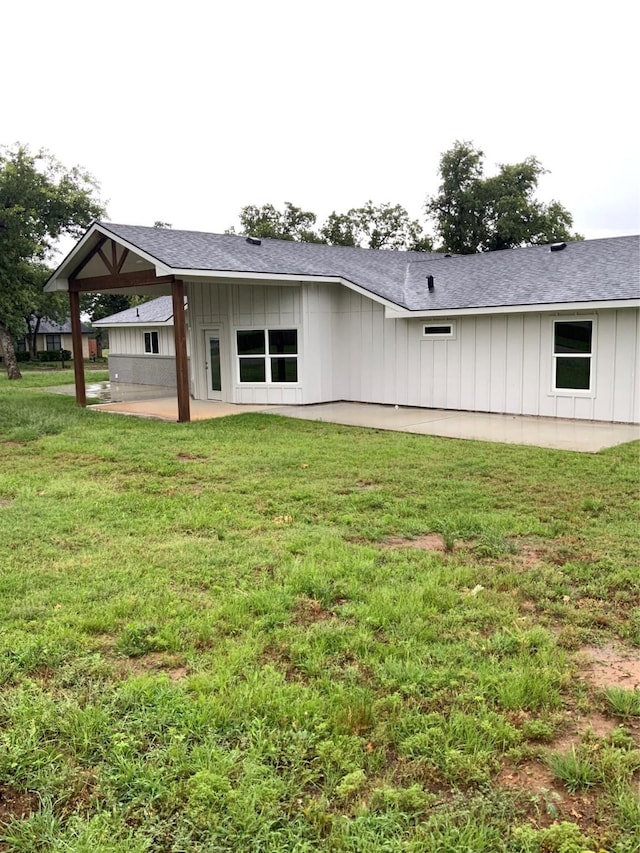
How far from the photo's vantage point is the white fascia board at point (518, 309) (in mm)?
11500

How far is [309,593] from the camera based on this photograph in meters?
4.39

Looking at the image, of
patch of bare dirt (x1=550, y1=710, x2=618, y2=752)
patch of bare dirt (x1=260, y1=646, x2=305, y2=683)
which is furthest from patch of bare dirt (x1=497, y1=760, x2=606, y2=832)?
patch of bare dirt (x1=260, y1=646, x2=305, y2=683)

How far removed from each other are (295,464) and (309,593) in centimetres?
443

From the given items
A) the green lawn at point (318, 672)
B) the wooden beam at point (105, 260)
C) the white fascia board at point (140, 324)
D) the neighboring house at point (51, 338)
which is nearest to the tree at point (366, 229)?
the white fascia board at point (140, 324)

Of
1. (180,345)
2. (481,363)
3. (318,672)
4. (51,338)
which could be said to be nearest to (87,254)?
(180,345)

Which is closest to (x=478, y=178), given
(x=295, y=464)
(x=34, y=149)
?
(x=34, y=149)

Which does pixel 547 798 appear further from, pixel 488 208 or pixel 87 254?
pixel 488 208

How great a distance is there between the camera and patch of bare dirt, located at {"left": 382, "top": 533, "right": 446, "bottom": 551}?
5.39 m

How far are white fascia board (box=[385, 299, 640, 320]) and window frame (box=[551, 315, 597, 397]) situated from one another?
1.11 ft

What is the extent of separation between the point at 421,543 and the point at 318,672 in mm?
2311

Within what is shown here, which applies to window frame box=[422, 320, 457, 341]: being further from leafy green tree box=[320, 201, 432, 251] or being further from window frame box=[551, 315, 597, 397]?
leafy green tree box=[320, 201, 432, 251]

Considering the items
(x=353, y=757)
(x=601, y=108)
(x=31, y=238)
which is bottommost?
(x=353, y=757)

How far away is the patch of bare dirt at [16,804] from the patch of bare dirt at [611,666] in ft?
8.37

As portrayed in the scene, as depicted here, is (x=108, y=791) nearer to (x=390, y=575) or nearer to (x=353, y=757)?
(x=353, y=757)
